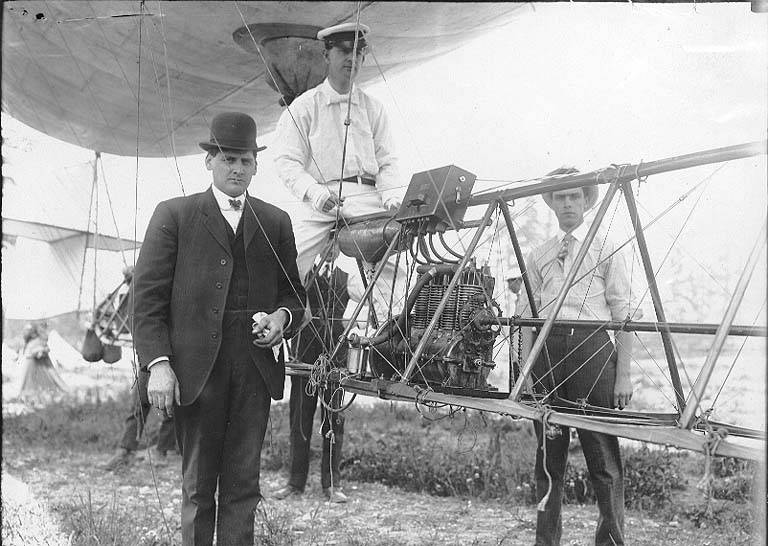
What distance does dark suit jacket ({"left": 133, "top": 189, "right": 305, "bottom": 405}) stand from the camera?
3.44 m

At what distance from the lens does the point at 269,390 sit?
3631 millimetres

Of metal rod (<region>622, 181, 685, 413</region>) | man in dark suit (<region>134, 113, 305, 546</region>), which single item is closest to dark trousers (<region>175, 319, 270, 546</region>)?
man in dark suit (<region>134, 113, 305, 546</region>)

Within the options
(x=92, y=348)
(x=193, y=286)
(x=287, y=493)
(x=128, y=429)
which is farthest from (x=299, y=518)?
(x=92, y=348)

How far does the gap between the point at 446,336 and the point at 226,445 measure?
1.24 metres

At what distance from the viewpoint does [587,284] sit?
4.20 metres

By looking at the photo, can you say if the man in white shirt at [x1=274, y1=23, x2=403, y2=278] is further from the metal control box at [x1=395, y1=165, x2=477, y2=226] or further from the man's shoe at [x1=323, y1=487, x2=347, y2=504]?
the man's shoe at [x1=323, y1=487, x2=347, y2=504]

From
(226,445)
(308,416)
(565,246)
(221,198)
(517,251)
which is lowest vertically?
(308,416)

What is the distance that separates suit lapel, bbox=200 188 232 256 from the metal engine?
92cm

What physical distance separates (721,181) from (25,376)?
424 inches

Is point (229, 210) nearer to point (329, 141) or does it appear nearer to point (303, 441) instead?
point (329, 141)

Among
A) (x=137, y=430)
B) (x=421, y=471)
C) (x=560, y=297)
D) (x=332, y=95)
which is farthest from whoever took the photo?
(x=137, y=430)

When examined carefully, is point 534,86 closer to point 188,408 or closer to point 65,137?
point 188,408

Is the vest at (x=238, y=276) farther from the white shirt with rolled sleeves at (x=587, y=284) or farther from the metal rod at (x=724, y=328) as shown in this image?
the metal rod at (x=724, y=328)

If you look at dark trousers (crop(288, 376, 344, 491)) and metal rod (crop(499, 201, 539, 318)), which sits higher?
metal rod (crop(499, 201, 539, 318))
